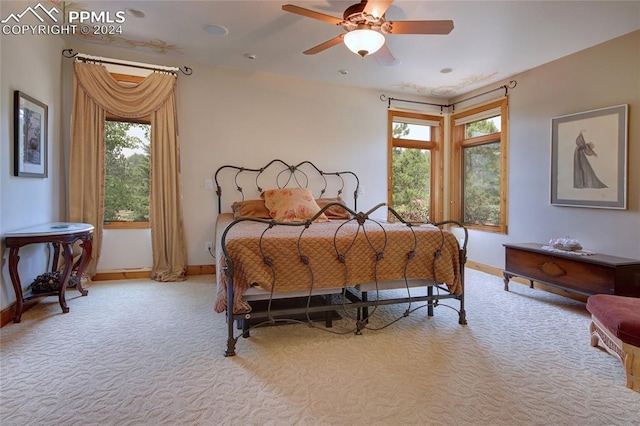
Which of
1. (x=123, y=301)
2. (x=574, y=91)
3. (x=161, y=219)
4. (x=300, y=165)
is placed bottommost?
(x=123, y=301)

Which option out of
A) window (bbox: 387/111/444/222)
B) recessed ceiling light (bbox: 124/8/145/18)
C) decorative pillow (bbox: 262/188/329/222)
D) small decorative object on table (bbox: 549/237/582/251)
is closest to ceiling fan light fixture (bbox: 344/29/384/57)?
decorative pillow (bbox: 262/188/329/222)

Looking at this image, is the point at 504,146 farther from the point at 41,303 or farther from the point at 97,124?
the point at 41,303

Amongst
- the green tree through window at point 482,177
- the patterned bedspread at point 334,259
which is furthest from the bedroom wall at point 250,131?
the patterned bedspread at point 334,259

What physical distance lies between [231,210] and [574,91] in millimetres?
4311

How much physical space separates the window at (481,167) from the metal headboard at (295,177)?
1.80 meters

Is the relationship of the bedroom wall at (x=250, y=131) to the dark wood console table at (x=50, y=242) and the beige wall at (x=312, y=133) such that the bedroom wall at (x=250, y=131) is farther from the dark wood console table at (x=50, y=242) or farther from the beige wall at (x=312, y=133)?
the dark wood console table at (x=50, y=242)

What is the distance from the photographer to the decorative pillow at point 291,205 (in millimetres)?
3636

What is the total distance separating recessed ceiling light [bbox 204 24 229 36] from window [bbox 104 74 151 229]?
123 centimetres

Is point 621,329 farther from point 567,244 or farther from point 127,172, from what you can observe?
point 127,172

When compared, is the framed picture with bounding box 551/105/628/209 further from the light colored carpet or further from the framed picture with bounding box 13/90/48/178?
the framed picture with bounding box 13/90/48/178

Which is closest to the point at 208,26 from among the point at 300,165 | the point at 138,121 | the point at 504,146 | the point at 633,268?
the point at 138,121

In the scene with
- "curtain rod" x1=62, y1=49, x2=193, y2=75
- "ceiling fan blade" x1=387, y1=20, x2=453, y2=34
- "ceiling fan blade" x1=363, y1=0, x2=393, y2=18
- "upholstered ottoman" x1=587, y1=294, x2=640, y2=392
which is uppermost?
"curtain rod" x1=62, y1=49, x2=193, y2=75

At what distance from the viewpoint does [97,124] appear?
3.65m

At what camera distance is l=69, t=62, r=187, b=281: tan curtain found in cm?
357
